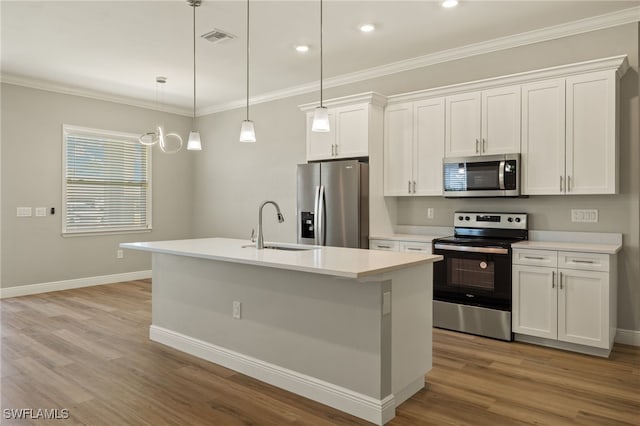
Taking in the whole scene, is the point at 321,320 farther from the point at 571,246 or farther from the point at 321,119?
the point at 571,246

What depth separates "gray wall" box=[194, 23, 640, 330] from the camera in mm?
3732

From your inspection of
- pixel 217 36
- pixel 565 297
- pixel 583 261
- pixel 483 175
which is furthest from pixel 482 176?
pixel 217 36

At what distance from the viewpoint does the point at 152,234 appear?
721 centimetres

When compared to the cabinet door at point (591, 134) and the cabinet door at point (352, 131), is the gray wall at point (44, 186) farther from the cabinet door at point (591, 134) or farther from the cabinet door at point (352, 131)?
the cabinet door at point (591, 134)

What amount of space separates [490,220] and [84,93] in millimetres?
5688

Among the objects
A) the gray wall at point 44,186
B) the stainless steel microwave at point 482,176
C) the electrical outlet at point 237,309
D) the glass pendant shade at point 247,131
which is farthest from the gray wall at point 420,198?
the electrical outlet at point 237,309

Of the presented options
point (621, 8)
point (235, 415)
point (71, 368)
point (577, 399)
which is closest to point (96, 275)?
point (71, 368)

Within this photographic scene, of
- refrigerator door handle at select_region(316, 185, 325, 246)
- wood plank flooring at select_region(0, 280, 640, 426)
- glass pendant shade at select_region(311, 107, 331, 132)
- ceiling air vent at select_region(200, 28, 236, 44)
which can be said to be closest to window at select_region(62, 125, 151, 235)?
wood plank flooring at select_region(0, 280, 640, 426)

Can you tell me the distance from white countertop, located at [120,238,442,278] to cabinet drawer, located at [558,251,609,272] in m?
1.33

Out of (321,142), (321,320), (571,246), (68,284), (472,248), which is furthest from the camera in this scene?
(68,284)

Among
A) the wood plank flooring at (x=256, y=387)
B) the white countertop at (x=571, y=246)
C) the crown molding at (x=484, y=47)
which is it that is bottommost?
the wood plank flooring at (x=256, y=387)

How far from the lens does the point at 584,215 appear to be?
391 cm

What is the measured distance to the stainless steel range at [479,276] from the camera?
3850mm

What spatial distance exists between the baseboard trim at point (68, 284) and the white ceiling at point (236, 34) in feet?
8.73
